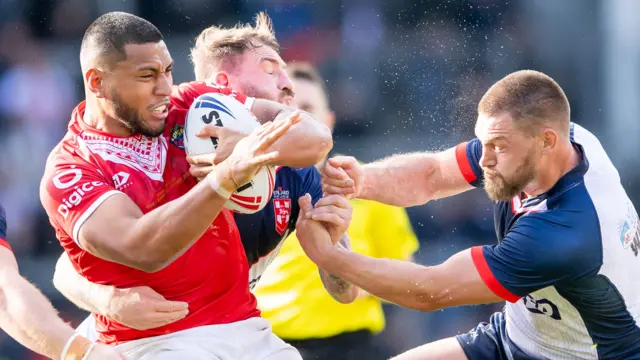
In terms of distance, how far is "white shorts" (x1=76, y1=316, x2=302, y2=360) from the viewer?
14.1 feet

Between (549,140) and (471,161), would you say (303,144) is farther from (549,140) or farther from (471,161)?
(471,161)

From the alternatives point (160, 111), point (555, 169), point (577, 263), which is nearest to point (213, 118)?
point (160, 111)

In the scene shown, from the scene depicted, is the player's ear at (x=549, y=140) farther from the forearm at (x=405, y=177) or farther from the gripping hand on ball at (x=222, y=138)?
the gripping hand on ball at (x=222, y=138)

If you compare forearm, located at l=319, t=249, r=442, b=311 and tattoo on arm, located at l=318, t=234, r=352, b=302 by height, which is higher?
forearm, located at l=319, t=249, r=442, b=311

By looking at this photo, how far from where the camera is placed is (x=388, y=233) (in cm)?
675

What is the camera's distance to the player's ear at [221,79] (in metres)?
5.47

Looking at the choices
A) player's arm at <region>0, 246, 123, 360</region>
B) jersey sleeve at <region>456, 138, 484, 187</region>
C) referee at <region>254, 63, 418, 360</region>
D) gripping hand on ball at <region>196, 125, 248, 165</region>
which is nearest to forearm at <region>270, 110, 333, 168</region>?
gripping hand on ball at <region>196, 125, 248, 165</region>

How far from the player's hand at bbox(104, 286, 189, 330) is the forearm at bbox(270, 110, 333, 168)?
0.80 meters

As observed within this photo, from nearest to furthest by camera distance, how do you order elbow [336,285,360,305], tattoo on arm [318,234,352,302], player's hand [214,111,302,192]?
player's hand [214,111,302,192]
tattoo on arm [318,234,352,302]
elbow [336,285,360,305]

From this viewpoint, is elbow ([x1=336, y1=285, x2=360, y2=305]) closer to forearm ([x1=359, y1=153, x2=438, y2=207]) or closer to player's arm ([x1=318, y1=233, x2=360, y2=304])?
player's arm ([x1=318, y1=233, x2=360, y2=304])

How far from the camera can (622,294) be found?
16.9 ft

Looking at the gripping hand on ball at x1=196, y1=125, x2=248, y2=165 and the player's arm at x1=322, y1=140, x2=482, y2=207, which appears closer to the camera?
the gripping hand on ball at x1=196, y1=125, x2=248, y2=165

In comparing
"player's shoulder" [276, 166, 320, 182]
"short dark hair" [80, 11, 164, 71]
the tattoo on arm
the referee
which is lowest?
the referee

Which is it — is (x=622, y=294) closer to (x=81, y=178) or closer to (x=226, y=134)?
(x=226, y=134)
